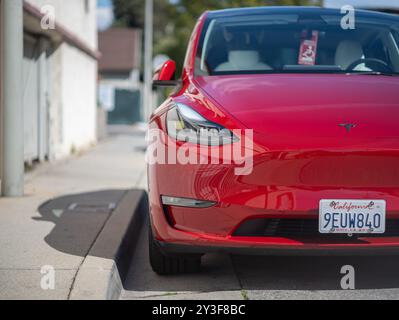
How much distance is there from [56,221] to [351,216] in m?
2.78

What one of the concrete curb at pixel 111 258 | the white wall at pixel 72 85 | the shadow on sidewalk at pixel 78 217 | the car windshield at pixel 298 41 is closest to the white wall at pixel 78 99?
the white wall at pixel 72 85

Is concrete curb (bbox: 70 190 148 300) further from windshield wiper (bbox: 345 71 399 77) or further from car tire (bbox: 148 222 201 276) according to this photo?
windshield wiper (bbox: 345 71 399 77)

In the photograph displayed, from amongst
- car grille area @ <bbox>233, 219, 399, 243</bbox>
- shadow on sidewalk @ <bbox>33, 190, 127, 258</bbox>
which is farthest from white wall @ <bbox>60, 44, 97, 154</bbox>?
car grille area @ <bbox>233, 219, 399, 243</bbox>

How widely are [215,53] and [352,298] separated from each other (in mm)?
2088

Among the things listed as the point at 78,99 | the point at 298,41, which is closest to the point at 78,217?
the point at 298,41

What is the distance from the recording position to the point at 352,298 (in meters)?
3.62

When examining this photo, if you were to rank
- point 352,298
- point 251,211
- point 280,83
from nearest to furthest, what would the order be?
point 251,211 < point 352,298 < point 280,83

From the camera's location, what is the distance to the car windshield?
4.71 meters

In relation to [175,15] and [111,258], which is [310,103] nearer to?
[111,258]

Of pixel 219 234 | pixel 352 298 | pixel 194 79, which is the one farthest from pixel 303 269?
pixel 194 79

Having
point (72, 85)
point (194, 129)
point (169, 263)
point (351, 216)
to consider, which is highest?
point (194, 129)

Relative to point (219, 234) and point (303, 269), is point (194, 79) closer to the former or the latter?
point (219, 234)

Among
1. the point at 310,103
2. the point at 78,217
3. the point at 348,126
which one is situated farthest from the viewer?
the point at 78,217

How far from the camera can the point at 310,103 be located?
363 centimetres
